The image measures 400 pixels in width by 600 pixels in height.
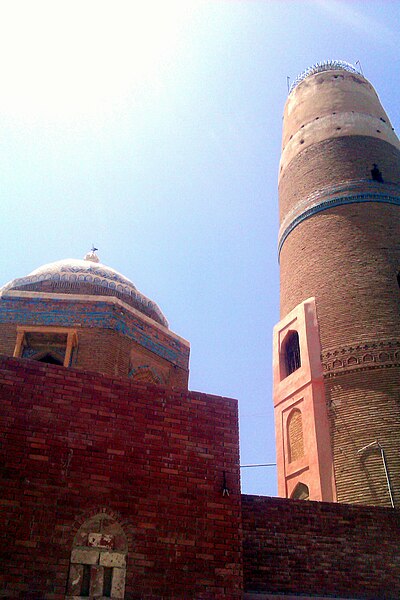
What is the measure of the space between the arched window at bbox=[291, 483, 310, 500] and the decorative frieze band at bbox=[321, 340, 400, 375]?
1.67 m

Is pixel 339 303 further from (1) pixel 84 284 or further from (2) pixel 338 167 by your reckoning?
(1) pixel 84 284

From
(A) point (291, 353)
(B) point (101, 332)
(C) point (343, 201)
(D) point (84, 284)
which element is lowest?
(B) point (101, 332)

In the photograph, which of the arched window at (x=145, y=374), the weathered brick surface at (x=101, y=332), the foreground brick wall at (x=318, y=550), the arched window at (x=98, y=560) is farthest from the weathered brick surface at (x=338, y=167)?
the arched window at (x=98, y=560)

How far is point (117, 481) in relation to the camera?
14.3 feet

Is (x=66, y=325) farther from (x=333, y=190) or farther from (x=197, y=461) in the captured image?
(x=333, y=190)

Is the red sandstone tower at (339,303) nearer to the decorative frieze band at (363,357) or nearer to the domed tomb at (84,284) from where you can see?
the decorative frieze band at (363,357)

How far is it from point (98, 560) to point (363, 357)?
5577 mm

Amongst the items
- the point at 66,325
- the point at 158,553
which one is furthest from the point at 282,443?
the point at 158,553

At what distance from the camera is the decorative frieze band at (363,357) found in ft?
27.7

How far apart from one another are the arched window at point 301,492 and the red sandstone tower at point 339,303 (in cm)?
2

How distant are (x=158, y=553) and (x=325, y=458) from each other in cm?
442

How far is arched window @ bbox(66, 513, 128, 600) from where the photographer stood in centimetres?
392

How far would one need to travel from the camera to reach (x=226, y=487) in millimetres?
4695

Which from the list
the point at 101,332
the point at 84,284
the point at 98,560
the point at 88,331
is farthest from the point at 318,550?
the point at 84,284
